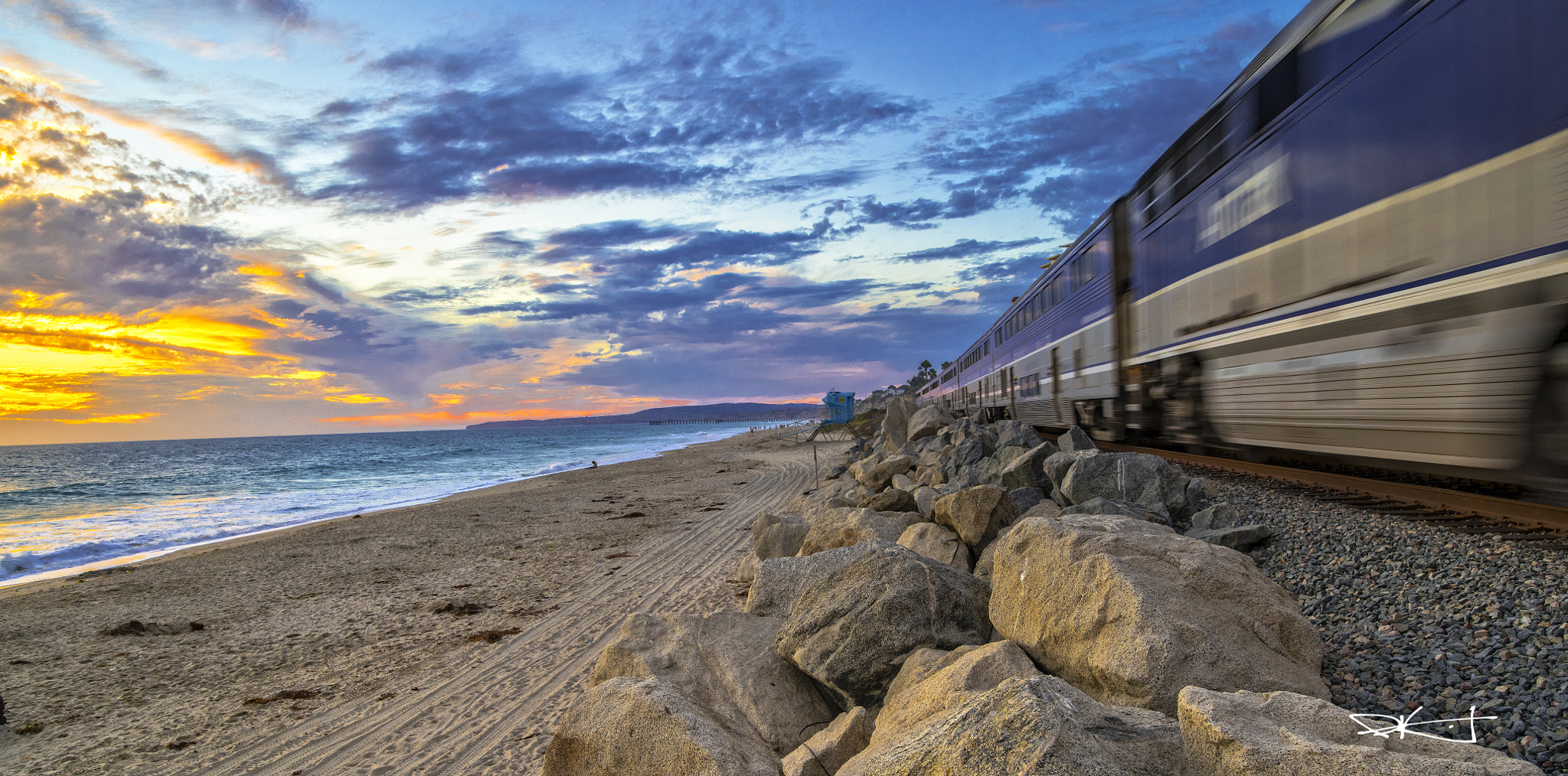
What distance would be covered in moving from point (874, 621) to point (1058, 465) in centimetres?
462

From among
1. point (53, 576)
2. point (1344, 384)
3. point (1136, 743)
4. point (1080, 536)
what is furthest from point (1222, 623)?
point (53, 576)

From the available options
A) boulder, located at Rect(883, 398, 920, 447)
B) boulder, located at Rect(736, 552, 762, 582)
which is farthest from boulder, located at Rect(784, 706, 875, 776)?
boulder, located at Rect(883, 398, 920, 447)

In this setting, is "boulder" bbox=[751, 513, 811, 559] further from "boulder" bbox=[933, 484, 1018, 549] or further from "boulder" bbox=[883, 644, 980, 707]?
"boulder" bbox=[883, 644, 980, 707]

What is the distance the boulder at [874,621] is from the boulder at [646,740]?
0.64m

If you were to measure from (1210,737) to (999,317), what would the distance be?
80.8 feet

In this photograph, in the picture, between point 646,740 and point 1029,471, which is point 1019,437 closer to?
point 1029,471

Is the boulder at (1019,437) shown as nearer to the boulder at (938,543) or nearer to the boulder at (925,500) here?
the boulder at (925,500)

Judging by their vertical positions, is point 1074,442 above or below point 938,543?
above

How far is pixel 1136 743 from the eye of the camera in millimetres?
2605

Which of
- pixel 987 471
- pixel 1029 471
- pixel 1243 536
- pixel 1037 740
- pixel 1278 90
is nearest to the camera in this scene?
pixel 1037 740

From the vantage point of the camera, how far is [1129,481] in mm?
6969

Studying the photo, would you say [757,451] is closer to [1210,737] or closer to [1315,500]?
[1315,500]

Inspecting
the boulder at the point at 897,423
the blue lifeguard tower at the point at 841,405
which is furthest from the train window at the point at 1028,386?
the blue lifeguard tower at the point at 841,405

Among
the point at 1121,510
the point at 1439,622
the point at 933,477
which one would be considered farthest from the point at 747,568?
the point at 1439,622
